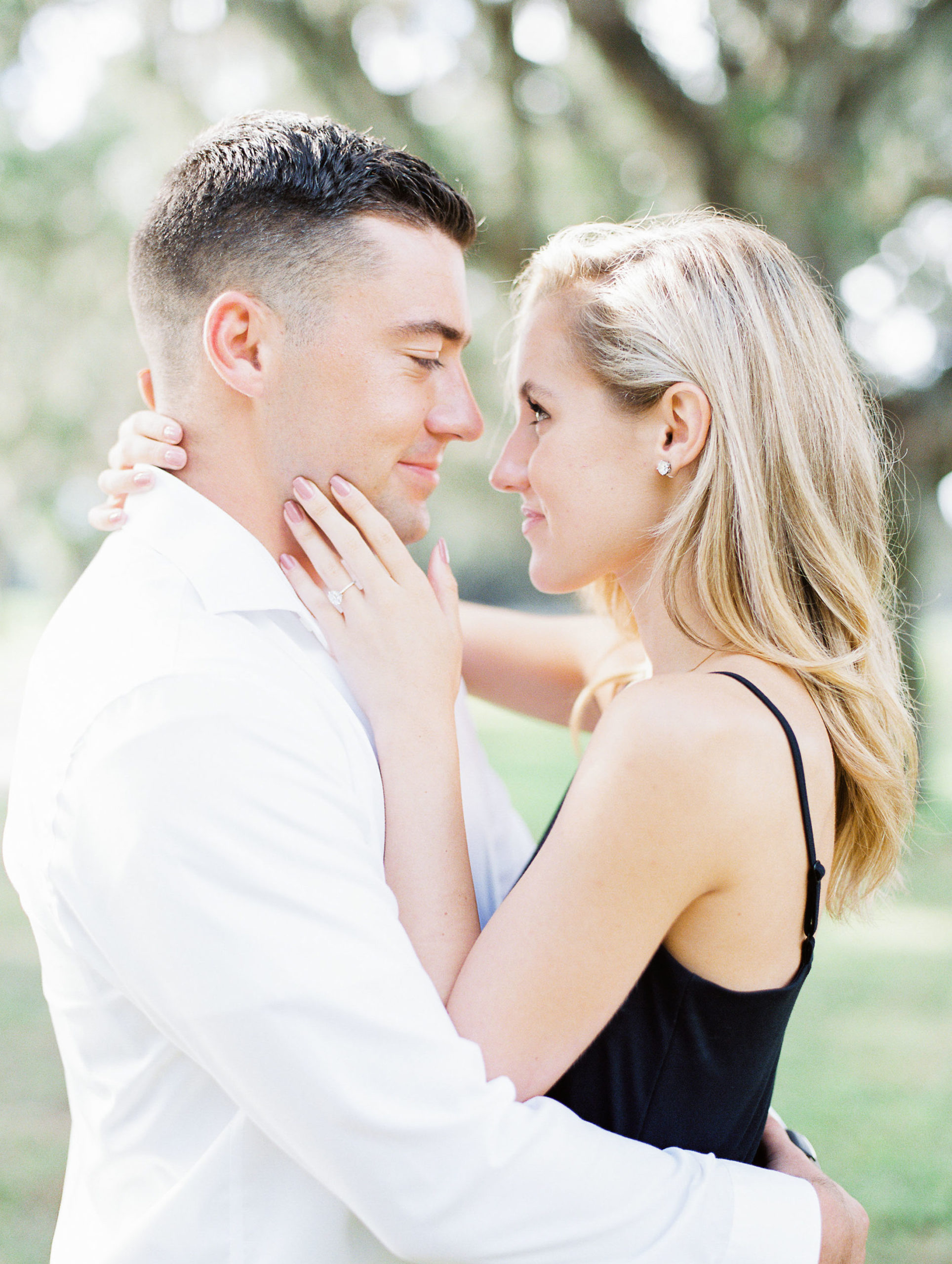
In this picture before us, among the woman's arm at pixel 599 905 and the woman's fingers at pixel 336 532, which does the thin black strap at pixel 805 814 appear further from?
the woman's fingers at pixel 336 532

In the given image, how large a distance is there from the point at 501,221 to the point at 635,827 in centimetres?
778

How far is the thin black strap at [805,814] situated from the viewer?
167 cm

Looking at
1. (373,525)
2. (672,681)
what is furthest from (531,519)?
(672,681)

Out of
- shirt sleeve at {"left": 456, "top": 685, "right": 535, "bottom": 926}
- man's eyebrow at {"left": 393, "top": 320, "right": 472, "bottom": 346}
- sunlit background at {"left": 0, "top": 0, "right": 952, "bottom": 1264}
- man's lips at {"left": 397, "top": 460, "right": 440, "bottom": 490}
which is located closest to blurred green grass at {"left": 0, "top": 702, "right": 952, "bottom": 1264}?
→ sunlit background at {"left": 0, "top": 0, "right": 952, "bottom": 1264}

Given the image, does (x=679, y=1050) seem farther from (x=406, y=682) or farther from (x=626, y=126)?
(x=626, y=126)

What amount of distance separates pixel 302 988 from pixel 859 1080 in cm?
440

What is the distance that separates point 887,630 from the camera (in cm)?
209

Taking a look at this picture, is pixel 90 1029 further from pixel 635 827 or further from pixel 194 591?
pixel 635 827

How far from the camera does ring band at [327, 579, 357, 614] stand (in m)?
1.92

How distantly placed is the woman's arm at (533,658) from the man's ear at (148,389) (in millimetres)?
1027

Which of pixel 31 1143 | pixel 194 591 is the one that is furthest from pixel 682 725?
pixel 31 1143

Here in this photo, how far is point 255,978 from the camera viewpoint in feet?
4.25

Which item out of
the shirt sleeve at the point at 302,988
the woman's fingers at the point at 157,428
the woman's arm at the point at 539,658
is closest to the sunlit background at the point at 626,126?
the woman's arm at the point at 539,658

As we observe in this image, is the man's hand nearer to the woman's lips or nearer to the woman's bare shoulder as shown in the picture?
the woman's bare shoulder
